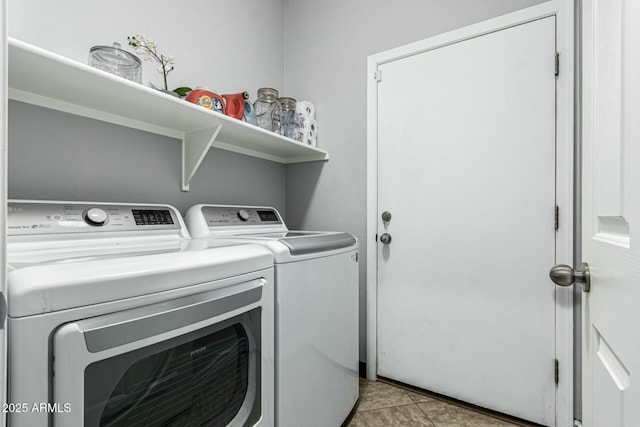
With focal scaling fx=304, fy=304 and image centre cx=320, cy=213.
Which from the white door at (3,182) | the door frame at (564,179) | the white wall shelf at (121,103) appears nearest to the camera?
the white door at (3,182)

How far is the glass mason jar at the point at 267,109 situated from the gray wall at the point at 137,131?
0.18 meters

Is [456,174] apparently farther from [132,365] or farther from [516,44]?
[132,365]

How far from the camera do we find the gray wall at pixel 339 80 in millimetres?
1880

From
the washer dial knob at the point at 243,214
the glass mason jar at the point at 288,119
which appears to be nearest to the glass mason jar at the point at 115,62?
the washer dial knob at the point at 243,214

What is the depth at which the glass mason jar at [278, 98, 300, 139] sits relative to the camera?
1999mm

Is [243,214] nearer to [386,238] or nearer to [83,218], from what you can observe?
[83,218]

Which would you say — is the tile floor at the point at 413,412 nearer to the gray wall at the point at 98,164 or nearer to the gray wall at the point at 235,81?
the gray wall at the point at 235,81

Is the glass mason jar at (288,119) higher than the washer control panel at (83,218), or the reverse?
the glass mason jar at (288,119)

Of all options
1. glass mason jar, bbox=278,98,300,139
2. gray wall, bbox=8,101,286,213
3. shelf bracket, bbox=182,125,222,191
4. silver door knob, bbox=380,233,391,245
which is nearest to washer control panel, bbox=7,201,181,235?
gray wall, bbox=8,101,286,213

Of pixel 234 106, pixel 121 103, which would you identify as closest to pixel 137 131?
pixel 121 103

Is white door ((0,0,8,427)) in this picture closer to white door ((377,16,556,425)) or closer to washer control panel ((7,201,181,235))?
washer control panel ((7,201,181,235))

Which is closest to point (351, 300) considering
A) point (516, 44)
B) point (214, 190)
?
point (214, 190)

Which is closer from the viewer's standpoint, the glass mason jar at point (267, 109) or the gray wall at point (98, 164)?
the gray wall at point (98, 164)

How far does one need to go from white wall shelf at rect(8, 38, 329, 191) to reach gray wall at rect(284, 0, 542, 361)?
14.0 inches
